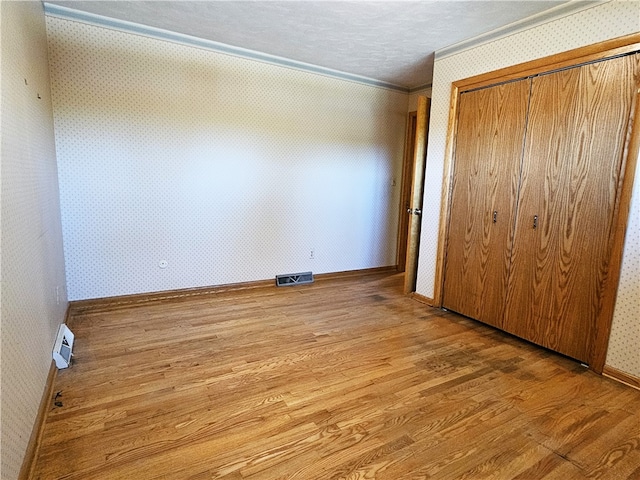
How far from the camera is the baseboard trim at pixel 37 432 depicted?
1.37 metres

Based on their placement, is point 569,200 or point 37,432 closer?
point 37,432

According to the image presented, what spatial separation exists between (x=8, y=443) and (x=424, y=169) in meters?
3.66

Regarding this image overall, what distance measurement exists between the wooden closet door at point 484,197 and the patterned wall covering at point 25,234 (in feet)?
10.1

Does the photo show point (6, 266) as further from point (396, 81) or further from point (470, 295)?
point (396, 81)

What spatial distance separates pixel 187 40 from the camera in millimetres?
3191

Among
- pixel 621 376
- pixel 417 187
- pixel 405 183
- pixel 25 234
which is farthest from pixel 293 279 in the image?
pixel 621 376

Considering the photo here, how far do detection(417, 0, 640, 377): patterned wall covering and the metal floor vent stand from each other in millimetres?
1314

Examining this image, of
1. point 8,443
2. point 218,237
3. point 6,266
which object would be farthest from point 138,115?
point 8,443

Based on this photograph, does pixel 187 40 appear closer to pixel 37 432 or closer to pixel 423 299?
pixel 37 432

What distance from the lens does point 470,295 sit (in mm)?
3137

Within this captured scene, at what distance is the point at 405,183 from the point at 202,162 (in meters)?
2.72

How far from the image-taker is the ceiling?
249cm

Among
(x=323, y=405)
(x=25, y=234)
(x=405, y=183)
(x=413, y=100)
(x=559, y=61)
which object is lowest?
(x=323, y=405)

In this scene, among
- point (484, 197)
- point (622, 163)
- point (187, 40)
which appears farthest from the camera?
point (187, 40)
